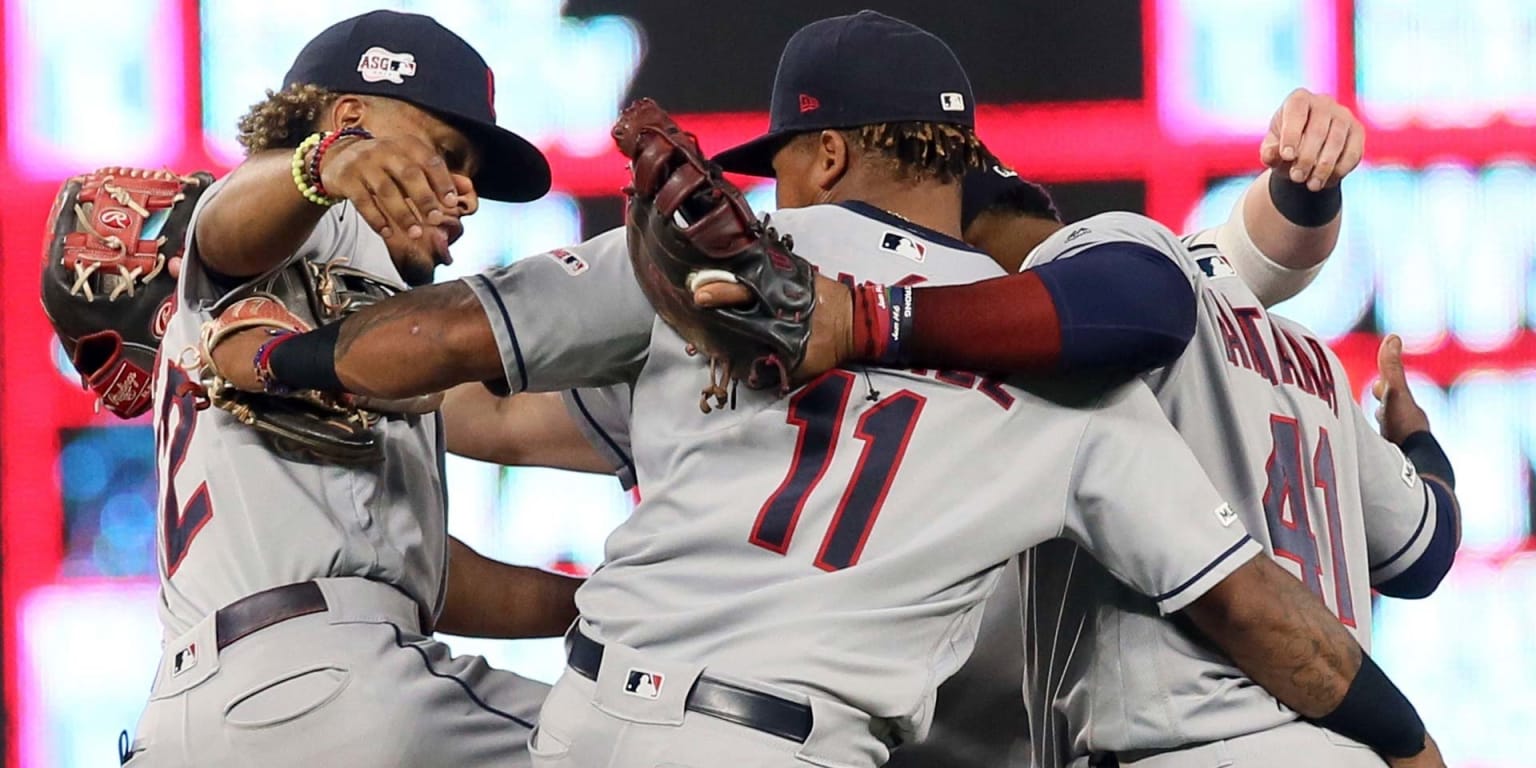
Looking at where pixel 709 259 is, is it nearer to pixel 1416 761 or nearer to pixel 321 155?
pixel 321 155

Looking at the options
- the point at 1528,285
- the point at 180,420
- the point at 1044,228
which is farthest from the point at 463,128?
the point at 1528,285

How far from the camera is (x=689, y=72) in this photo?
338cm

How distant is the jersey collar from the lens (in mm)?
1842

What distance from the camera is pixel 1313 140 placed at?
2092mm

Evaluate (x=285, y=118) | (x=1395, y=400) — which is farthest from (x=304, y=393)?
(x=1395, y=400)

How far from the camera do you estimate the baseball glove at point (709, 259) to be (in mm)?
1593

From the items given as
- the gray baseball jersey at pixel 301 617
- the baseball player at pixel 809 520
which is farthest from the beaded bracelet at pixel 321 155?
the gray baseball jersey at pixel 301 617

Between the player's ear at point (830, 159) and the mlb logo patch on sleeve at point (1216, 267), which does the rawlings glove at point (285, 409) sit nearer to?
the player's ear at point (830, 159)

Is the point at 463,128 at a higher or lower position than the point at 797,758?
higher

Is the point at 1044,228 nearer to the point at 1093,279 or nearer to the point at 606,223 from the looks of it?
the point at 1093,279

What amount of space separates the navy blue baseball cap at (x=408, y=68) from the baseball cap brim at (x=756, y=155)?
1.07 ft

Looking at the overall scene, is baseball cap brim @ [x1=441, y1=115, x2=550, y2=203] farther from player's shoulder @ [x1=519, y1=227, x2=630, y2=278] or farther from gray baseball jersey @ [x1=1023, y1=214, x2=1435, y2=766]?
gray baseball jersey @ [x1=1023, y1=214, x2=1435, y2=766]

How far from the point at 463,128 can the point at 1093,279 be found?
0.99 meters

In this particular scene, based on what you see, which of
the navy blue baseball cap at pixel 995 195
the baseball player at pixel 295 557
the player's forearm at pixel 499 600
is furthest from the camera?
the player's forearm at pixel 499 600
